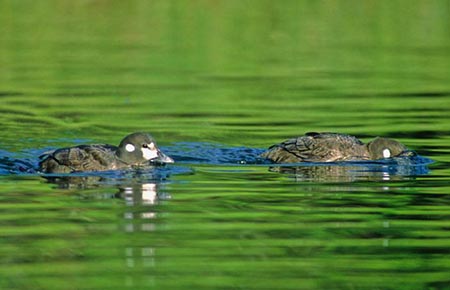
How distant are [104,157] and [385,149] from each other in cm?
308

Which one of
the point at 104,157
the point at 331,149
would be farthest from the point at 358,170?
the point at 104,157

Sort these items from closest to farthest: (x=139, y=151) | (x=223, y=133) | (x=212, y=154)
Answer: (x=139, y=151) < (x=212, y=154) < (x=223, y=133)

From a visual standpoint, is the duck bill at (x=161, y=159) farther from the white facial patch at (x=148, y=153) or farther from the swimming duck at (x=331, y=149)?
the swimming duck at (x=331, y=149)

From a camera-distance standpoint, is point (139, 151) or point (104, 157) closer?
point (104, 157)

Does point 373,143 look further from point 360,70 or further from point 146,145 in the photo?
point 360,70

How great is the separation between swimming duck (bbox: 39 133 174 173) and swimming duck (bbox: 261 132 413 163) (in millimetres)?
1308

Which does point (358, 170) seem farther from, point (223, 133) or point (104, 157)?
point (223, 133)

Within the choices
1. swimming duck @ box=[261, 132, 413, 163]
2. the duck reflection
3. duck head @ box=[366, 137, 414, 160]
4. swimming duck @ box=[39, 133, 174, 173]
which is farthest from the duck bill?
duck head @ box=[366, 137, 414, 160]

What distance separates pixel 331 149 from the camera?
51.0 feet

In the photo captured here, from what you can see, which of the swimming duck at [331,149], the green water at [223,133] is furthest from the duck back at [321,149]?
the green water at [223,133]

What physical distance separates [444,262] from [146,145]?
5018 mm

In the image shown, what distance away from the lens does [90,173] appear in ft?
47.5

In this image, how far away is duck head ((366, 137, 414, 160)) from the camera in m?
15.4

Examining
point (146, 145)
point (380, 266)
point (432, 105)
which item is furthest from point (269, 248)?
point (432, 105)
